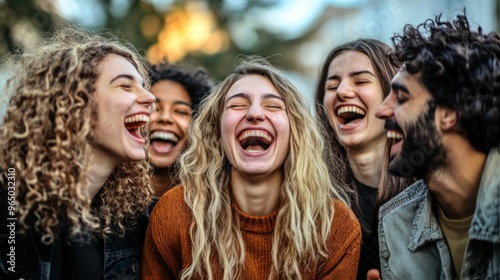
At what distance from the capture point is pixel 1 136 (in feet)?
10.8

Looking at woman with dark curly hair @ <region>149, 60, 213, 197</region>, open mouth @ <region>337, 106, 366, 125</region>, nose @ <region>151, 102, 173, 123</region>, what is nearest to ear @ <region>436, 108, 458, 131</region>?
open mouth @ <region>337, 106, 366, 125</region>

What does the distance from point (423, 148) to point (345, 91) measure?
1.38m

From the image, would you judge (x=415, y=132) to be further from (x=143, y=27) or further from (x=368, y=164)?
(x=143, y=27)

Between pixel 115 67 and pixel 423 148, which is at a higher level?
pixel 115 67

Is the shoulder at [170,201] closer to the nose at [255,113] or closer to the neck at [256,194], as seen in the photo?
the neck at [256,194]

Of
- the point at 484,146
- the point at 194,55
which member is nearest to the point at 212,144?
the point at 484,146

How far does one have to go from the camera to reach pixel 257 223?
380 centimetres

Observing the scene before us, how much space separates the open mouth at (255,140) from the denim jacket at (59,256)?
82cm

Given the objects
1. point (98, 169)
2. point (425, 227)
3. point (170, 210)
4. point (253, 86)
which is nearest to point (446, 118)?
point (425, 227)

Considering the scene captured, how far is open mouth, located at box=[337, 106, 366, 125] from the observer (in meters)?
4.66

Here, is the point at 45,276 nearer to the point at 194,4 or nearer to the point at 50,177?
the point at 50,177

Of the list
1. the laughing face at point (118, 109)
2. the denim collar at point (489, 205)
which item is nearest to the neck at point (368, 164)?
the denim collar at point (489, 205)

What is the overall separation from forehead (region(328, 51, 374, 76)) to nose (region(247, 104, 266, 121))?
1.13m

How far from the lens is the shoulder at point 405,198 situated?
3.82 meters
